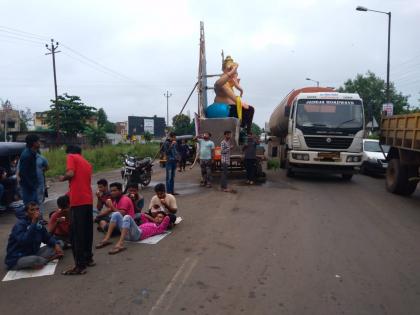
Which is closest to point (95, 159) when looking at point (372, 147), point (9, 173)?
point (9, 173)

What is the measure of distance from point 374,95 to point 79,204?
51733 mm

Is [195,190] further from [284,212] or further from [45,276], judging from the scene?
[45,276]

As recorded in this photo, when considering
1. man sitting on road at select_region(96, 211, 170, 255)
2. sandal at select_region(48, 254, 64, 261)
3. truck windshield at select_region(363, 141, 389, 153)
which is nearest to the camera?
sandal at select_region(48, 254, 64, 261)

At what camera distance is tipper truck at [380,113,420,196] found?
9.89 metres

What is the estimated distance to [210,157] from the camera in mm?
11445

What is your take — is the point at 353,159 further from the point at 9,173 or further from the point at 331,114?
the point at 9,173

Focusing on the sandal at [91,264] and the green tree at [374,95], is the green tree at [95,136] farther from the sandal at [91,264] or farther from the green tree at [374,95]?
the sandal at [91,264]

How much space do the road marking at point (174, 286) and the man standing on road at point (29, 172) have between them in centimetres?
322

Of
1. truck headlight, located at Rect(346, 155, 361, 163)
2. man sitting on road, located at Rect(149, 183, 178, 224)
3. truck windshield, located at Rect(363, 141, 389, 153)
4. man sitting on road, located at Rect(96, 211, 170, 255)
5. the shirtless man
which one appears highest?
the shirtless man

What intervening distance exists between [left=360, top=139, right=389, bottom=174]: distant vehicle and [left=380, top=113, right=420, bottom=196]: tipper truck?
11.9 ft

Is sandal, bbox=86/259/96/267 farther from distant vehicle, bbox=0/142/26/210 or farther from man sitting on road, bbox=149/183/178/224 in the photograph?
distant vehicle, bbox=0/142/26/210

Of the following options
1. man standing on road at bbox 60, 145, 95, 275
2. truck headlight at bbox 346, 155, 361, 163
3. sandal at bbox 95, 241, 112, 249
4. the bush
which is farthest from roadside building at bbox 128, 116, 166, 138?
man standing on road at bbox 60, 145, 95, 275

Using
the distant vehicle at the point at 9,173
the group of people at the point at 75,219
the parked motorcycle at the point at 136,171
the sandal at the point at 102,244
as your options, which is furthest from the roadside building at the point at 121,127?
the sandal at the point at 102,244

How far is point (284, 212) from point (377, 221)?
1743 mm
